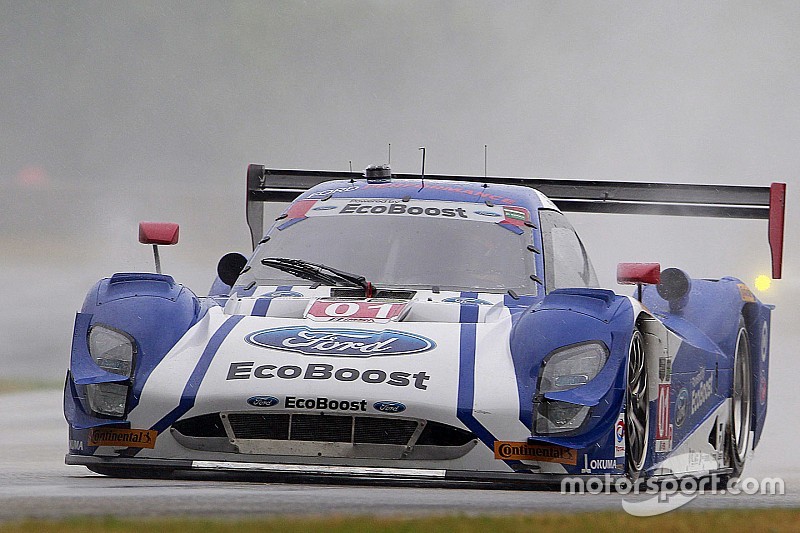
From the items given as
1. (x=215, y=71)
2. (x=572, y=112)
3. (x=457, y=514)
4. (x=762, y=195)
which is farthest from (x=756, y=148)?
(x=457, y=514)

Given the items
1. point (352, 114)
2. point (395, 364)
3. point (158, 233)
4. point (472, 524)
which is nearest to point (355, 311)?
point (395, 364)

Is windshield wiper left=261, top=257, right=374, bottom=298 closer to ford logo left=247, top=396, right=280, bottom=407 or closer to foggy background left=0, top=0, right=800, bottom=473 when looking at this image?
ford logo left=247, top=396, right=280, bottom=407

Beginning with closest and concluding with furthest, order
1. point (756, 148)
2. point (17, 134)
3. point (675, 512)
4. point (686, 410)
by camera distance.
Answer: point (675, 512) < point (686, 410) < point (756, 148) < point (17, 134)

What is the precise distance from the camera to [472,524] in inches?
120

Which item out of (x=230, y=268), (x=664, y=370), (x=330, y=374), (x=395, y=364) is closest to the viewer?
(x=330, y=374)

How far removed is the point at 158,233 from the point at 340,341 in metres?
1.50

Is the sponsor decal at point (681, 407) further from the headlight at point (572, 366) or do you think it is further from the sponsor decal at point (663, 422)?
the headlight at point (572, 366)

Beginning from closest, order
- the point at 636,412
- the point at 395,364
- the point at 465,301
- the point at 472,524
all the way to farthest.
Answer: the point at 472,524 → the point at 395,364 → the point at 636,412 → the point at 465,301

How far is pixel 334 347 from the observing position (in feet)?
16.1

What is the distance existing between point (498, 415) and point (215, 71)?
24145mm

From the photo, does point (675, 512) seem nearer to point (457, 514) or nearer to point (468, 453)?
point (457, 514)

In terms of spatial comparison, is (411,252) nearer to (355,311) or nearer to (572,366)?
(355,311)

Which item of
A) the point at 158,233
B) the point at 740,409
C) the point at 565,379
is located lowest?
the point at 740,409

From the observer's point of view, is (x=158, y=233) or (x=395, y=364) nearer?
(x=395, y=364)
